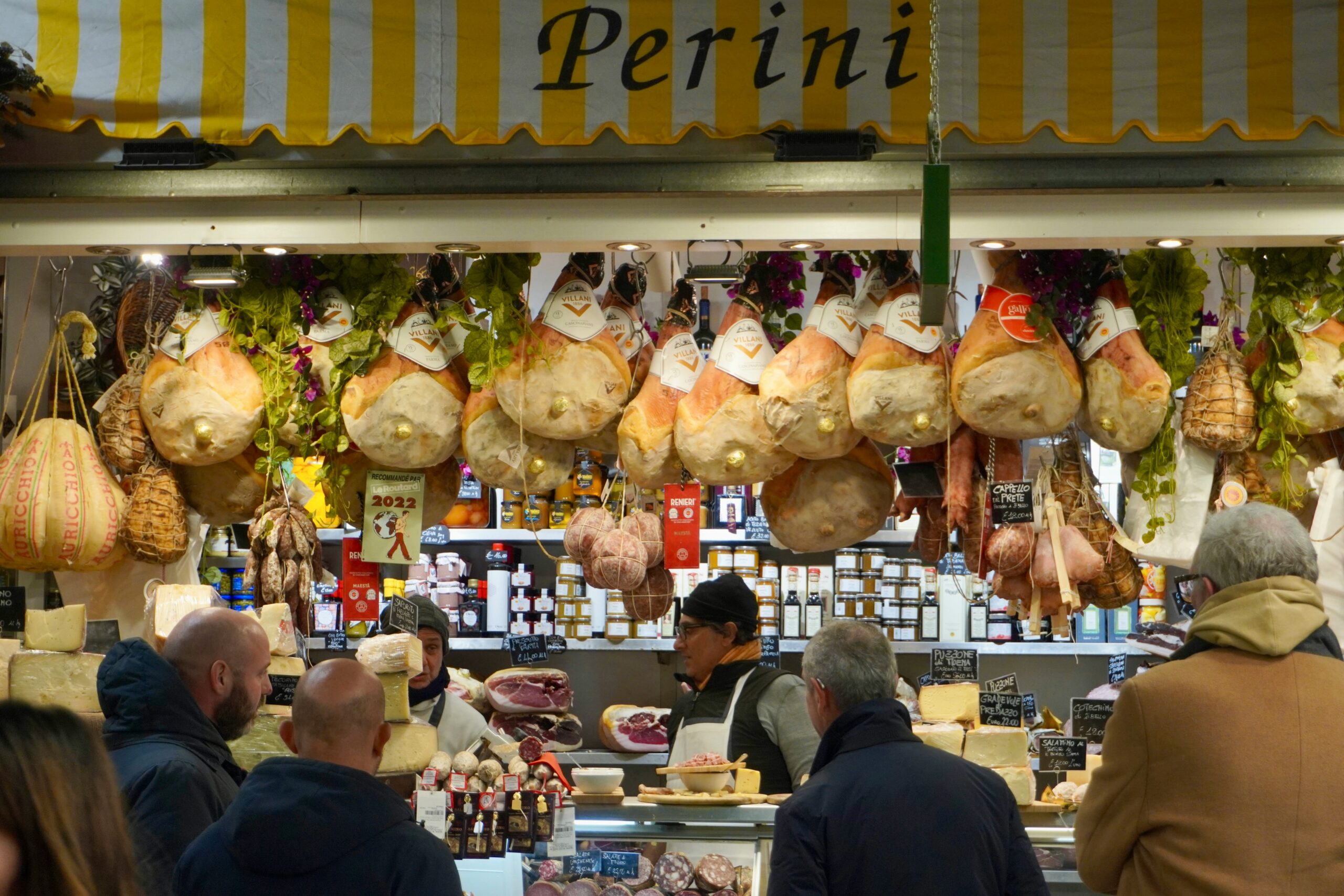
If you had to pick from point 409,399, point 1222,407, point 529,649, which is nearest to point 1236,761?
point 1222,407

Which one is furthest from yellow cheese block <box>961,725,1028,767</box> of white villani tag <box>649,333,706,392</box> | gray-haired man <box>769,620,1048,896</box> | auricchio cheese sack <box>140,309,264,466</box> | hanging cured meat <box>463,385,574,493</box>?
auricchio cheese sack <box>140,309,264,466</box>

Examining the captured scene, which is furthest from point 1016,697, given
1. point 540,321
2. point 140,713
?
point 140,713

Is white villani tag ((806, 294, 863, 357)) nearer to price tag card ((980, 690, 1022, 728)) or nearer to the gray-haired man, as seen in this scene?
the gray-haired man

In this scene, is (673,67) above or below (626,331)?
above

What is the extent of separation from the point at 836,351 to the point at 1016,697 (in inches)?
62.8

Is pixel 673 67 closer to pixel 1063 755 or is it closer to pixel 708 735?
pixel 708 735

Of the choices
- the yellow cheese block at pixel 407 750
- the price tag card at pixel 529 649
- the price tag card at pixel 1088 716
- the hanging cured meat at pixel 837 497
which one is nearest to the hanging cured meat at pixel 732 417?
the hanging cured meat at pixel 837 497

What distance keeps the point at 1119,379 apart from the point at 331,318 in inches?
97.9

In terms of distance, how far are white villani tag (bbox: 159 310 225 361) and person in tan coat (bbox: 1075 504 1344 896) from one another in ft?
9.80

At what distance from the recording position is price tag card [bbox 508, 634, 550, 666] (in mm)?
6703

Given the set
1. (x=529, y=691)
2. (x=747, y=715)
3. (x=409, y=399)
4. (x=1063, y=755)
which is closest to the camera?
(x=409, y=399)

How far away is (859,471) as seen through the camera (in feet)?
14.3

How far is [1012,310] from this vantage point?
4.00 m

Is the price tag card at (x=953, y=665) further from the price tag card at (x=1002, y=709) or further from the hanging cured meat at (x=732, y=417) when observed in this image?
the hanging cured meat at (x=732, y=417)
